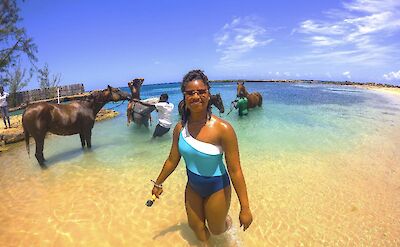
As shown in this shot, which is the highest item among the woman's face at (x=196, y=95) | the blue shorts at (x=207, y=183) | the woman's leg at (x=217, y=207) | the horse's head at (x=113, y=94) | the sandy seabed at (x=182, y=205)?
the woman's face at (x=196, y=95)

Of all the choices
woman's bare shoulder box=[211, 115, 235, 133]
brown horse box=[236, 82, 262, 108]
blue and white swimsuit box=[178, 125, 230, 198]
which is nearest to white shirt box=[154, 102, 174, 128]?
blue and white swimsuit box=[178, 125, 230, 198]

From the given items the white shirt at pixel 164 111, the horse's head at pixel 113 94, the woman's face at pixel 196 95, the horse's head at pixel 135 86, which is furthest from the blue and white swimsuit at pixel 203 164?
the horse's head at pixel 135 86

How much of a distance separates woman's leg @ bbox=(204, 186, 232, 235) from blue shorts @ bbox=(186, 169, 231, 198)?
48mm

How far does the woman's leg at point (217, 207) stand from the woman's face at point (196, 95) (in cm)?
100

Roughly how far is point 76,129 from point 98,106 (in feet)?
3.52

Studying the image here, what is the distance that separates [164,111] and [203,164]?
6618mm

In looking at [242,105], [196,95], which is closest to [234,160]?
[196,95]

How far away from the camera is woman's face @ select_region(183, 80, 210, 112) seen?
2.88 meters

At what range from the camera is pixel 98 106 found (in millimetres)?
9094

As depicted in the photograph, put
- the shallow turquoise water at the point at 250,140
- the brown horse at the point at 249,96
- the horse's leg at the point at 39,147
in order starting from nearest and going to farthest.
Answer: the horse's leg at the point at 39,147 < the shallow turquoise water at the point at 250,140 < the brown horse at the point at 249,96

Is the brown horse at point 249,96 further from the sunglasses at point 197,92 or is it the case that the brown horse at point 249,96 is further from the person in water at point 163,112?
the sunglasses at point 197,92

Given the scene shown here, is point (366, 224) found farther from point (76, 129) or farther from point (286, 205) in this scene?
point (76, 129)

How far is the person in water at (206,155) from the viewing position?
2914 millimetres

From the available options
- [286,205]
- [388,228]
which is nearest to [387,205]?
[388,228]
